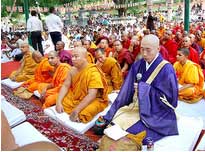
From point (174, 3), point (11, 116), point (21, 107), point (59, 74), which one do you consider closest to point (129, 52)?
point (59, 74)

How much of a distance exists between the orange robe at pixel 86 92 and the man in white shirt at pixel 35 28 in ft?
14.9

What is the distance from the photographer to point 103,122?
11.4 feet

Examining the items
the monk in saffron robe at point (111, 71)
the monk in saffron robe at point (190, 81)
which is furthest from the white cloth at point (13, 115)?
the monk in saffron robe at point (190, 81)

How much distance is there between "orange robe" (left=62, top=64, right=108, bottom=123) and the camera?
3758mm

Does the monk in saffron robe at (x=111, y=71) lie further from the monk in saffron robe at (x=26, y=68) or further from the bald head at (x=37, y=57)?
the monk in saffron robe at (x=26, y=68)

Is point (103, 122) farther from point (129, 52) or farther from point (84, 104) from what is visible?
point (129, 52)

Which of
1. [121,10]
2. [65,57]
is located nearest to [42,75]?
[65,57]

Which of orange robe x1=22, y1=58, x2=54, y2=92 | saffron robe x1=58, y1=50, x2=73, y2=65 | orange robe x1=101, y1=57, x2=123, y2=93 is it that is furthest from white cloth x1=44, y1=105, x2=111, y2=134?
saffron robe x1=58, y1=50, x2=73, y2=65

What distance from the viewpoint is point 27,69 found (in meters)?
6.19

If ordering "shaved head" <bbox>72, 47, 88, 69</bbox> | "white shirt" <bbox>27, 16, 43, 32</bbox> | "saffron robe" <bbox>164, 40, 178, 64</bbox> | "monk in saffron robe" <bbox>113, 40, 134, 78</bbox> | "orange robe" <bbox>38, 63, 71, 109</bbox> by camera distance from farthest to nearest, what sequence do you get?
→ "white shirt" <bbox>27, 16, 43, 32</bbox> → "saffron robe" <bbox>164, 40, 178, 64</bbox> → "monk in saffron robe" <bbox>113, 40, 134, 78</bbox> → "orange robe" <bbox>38, 63, 71, 109</bbox> → "shaved head" <bbox>72, 47, 88, 69</bbox>

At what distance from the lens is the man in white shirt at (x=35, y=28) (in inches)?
323

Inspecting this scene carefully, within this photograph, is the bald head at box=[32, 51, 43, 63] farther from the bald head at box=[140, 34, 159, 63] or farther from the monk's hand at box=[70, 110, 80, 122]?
the bald head at box=[140, 34, 159, 63]

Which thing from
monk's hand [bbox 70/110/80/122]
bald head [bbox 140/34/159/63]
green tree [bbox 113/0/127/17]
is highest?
green tree [bbox 113/0/127/17]

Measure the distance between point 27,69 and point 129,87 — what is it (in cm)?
334
